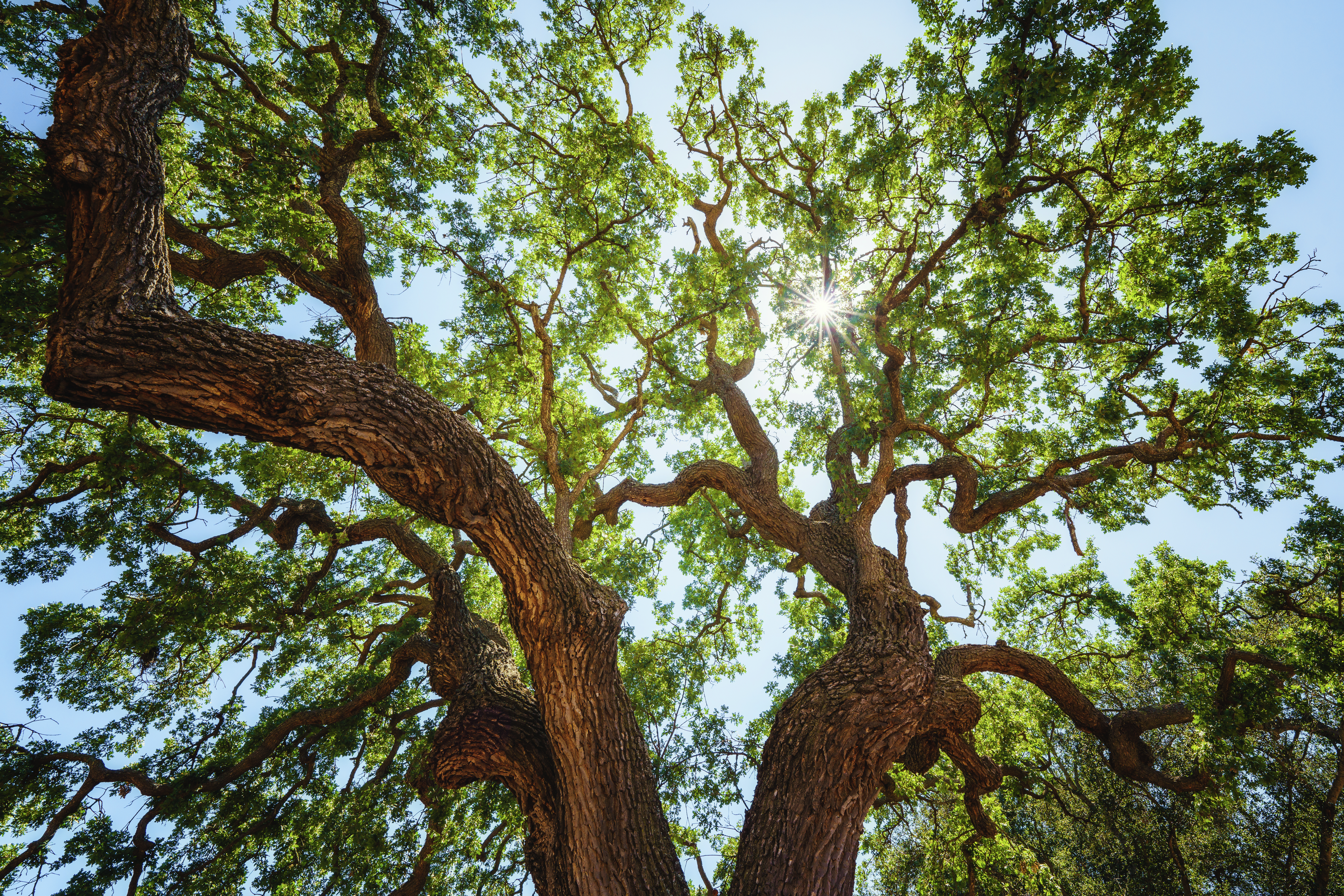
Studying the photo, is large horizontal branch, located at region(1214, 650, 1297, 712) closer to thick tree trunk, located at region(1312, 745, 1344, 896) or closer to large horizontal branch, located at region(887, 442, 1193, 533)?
thick tree trunk, located at region(1312, 745, 1344, 896)

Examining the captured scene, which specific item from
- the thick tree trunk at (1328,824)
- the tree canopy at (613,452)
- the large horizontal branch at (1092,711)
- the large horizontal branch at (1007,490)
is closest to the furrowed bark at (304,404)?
the tree canopy at (613,452)

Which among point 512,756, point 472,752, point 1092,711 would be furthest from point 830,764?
point 1092,711

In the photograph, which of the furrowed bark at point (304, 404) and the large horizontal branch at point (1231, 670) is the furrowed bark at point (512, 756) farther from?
the large horizontal branch at point (1231, 670)

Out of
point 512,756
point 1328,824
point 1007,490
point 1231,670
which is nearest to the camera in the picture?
point 512,756

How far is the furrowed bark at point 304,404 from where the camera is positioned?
250 centimetres

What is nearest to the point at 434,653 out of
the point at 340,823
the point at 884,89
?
the point at 340,823

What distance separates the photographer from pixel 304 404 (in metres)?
2.74

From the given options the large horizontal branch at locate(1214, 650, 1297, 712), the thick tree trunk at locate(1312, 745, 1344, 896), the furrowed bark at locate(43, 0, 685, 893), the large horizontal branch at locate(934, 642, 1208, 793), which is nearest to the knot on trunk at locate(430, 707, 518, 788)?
the furrowed bark at locate(43, 0, 685, 893)

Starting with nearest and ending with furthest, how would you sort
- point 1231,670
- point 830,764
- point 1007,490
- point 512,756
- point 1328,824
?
point 830,764
point 512,756
point 1231,670
point 1328,824
point 1007,490

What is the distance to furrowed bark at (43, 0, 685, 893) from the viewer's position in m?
2.50

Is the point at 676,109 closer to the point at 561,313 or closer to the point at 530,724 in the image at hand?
the point at 561,313

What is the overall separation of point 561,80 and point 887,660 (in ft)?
27.9

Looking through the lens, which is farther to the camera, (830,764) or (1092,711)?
(1092,711)

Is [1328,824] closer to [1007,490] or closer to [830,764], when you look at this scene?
[1007,490]
